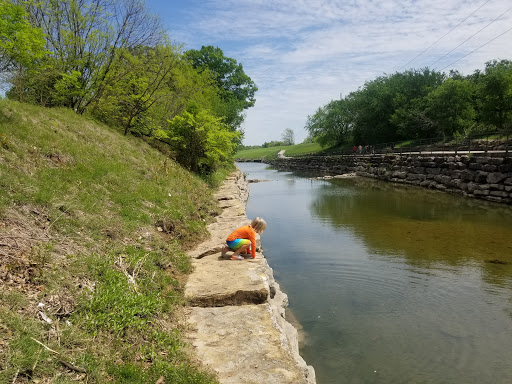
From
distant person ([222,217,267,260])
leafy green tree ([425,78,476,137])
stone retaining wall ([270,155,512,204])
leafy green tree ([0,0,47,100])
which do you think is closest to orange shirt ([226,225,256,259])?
distant person ([222,217,267,260])

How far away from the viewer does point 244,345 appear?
4.19 metres

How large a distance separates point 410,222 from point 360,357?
1071 centimetres

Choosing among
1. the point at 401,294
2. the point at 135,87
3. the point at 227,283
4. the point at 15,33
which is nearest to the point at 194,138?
A: the point at 135,87

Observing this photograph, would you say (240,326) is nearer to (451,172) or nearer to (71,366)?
(71,366)

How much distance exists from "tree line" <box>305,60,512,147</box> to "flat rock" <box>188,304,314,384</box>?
118 ft

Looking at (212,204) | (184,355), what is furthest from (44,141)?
(184,355)

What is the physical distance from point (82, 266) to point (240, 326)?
213cm

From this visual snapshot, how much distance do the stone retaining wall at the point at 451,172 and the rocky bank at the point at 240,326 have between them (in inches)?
731

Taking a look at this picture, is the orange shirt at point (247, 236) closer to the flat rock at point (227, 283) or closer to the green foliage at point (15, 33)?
the flat rock at point (227, 283)

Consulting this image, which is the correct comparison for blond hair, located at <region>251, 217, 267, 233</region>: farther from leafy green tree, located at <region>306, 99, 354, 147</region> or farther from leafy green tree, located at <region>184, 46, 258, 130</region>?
leafy green tree, located at <region>306, 99, 354, 147</region>

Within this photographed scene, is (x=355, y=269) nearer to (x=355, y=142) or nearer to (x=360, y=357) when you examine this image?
(x=360, y=357)

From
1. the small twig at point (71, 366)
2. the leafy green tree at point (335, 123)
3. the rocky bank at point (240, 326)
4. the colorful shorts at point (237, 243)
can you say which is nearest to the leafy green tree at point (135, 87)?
the colorful shorts at point (237, 243)

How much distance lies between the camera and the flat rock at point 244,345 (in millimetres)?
3639

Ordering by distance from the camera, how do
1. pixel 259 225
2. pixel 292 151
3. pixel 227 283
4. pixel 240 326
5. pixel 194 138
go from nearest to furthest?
pixel 240 326 → pixel 227 283 → pixel 259 225 → pixel 194 138 → pixel 292 151
